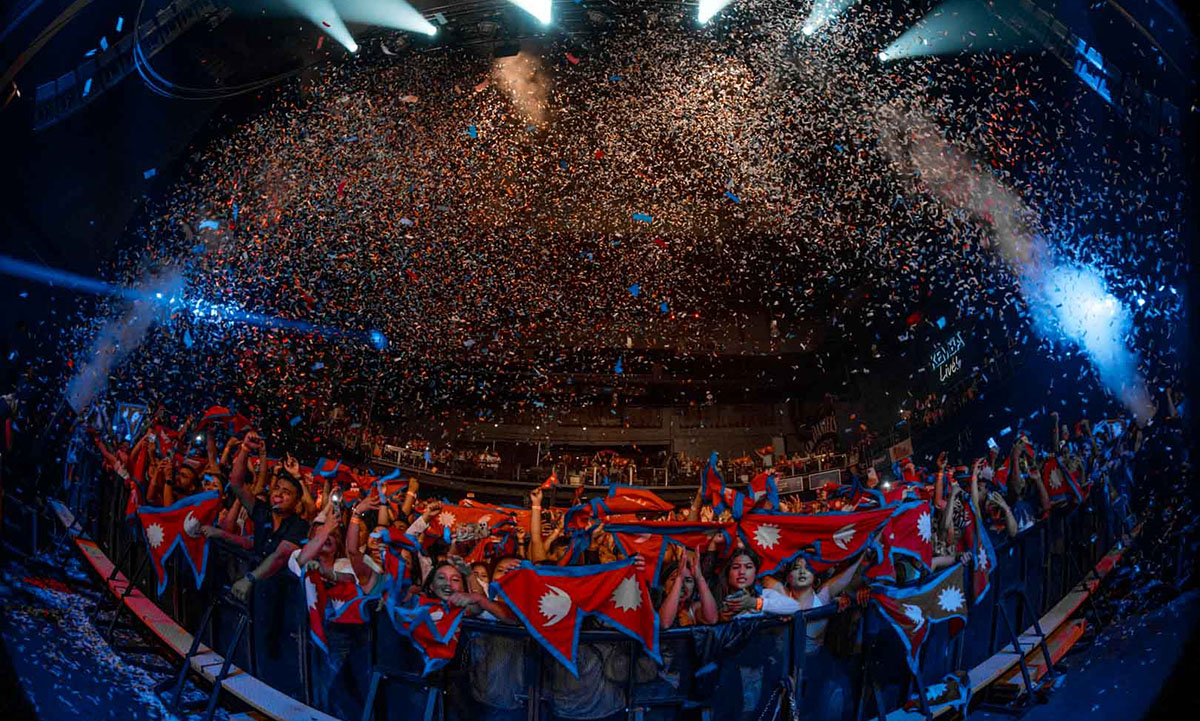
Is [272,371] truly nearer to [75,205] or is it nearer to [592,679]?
[75,205]

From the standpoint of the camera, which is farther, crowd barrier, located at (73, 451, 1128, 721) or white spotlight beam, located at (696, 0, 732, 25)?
white spotlight beam, located at (696, 0, 732, 25)

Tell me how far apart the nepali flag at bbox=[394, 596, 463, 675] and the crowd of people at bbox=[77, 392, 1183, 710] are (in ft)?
0.06

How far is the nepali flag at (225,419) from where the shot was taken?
163 centimetres

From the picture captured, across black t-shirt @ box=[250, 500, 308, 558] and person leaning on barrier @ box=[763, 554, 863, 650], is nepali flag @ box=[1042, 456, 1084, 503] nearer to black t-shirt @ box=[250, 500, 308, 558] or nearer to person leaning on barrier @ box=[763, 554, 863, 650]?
person leaning on barrier @ box=[763, 554, 863, 650]

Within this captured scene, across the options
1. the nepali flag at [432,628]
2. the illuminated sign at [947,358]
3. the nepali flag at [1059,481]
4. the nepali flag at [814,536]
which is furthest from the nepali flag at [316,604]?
the nepali flag at [1059,481]

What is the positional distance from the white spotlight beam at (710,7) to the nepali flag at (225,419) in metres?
1.26

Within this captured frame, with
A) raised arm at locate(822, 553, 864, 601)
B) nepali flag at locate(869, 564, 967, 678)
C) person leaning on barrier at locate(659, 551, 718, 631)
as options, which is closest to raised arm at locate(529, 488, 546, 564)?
person leaning on barrier at locate(659, 551, 718, 631)

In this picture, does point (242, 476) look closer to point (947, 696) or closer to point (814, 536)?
point (814, 536)

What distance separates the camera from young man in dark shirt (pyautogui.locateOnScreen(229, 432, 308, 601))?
162 cm

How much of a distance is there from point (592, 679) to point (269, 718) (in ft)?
2.20

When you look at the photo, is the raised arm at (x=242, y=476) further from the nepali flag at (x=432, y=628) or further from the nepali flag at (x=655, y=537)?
the nepali flag at (x=655, y=537)

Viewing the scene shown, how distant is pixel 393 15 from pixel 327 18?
0.15 metres

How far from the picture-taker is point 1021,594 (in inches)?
68.0

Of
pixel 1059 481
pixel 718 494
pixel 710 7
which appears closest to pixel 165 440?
pixel 718 494
